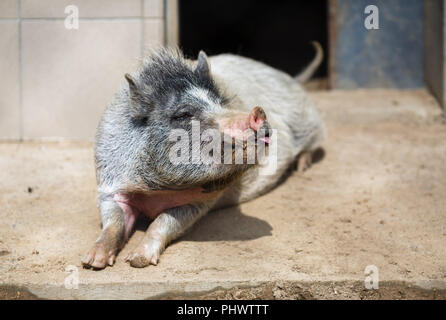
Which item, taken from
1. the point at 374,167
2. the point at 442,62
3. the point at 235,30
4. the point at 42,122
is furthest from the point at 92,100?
the point at 235,30

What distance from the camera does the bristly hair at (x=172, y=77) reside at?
384 centimetres

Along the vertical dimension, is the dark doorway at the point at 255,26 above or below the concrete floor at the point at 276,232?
above

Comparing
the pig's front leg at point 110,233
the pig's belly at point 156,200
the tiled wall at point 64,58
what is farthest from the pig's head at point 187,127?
the tiled wall at point 64,58

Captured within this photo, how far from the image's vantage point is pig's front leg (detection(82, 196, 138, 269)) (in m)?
3.54

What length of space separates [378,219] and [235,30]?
649 cm

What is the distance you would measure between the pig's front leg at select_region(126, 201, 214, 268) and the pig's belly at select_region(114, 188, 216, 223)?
0.05m

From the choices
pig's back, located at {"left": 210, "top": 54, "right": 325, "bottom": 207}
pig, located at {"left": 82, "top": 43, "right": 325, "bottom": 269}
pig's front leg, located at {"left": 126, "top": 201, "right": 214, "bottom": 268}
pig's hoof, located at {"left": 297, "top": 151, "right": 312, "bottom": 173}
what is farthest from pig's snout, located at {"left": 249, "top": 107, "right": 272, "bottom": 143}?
pig's hoof, located at {"left": 297, "top": 151, "right": 312, "bottom": 173}

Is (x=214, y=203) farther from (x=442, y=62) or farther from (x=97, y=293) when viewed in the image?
(x=442, y=62)

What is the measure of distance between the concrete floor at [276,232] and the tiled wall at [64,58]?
0.24 metres

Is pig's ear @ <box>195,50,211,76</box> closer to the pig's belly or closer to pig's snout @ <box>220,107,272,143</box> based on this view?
pig's snout @ <box>220,107,272,143</box>

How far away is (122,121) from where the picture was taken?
13.1ft

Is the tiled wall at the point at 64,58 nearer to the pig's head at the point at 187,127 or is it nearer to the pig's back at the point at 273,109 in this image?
the pig's back at the point at 273,109

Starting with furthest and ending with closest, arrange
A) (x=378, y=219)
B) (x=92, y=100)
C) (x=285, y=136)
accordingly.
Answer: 1. (x=92, y=100)
2. (x=285, y=136)
3. (x=378, y=219)
